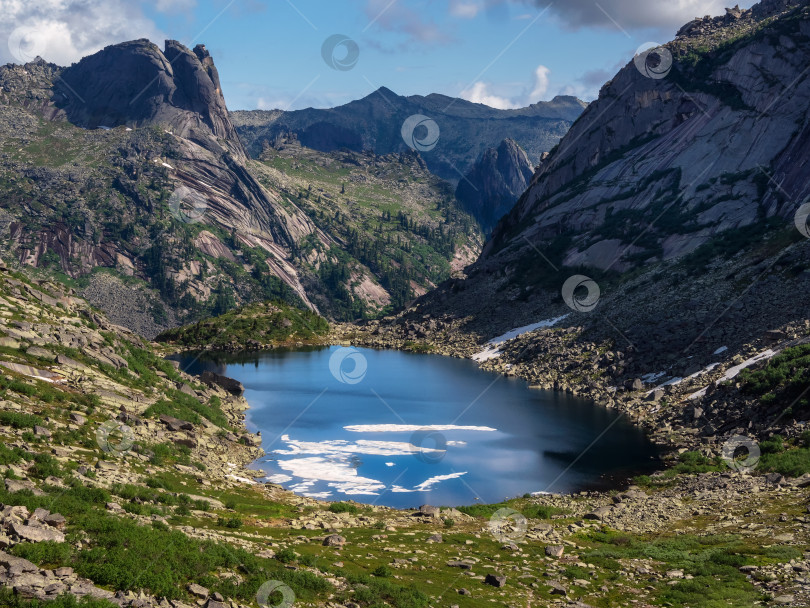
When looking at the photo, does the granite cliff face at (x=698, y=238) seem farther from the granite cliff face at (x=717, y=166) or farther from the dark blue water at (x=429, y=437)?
the dark blue water at (x=429, y=437)

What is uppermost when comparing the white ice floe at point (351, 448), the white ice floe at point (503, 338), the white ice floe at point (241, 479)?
the white ice floe at point (503, 338)

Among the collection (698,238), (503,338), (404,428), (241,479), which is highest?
(698,238)

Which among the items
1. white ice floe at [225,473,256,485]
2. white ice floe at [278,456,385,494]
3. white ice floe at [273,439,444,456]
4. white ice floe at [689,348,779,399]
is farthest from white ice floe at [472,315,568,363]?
white ice floe at [225,473,256,485]

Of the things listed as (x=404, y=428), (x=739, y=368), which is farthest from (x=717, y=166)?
(x=404, y=428)

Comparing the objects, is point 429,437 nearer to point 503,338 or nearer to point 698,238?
point 503,338

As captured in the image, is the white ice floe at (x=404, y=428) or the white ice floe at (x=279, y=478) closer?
the white ice floe at (x=279, y=478)

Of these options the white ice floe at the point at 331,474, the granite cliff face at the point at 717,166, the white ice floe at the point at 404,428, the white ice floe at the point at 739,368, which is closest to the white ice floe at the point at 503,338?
the granite cliff face at the point at 717,166
